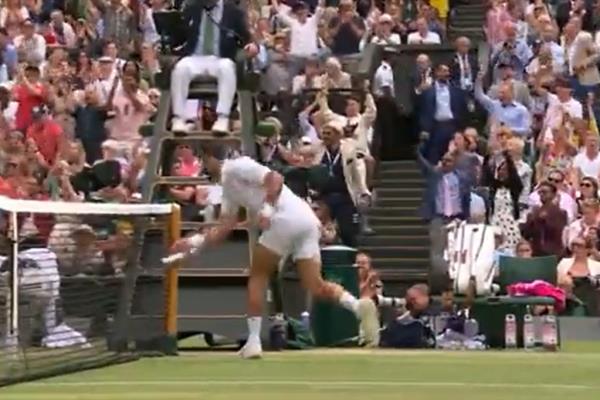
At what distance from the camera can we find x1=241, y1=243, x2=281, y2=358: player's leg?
61.5 feet

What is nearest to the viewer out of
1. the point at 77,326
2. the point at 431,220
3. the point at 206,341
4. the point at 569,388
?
the point at 569,388

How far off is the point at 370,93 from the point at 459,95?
117 cm

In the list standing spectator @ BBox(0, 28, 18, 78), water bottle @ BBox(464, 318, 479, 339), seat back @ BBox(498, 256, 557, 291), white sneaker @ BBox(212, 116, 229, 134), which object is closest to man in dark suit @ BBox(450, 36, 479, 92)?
standing spectator @ BBox(0, 28, 18, 78)

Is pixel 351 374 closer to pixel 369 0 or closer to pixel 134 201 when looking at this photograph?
pixel 134 201

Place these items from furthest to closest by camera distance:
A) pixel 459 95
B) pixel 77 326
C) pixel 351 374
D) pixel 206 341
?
pixel 459 95 < pixel 206 341 < pixel 77 326 < pixel 351 374

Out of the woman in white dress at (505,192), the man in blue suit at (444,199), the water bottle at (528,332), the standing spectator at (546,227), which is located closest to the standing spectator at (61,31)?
the man in blue suit at (444,199)

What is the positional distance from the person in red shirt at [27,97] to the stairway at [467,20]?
7.54 meters

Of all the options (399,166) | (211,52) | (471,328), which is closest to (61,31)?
(399,166)

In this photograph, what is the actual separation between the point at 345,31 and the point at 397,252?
213 inches

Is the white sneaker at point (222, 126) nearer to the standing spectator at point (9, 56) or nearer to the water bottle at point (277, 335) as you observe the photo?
the water bottle at point (277, 335)

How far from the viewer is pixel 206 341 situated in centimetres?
2188

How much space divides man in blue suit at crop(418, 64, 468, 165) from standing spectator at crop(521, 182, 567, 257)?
2898mm

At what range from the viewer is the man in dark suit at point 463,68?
29.9 m

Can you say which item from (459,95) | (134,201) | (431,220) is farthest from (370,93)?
(134,201)
